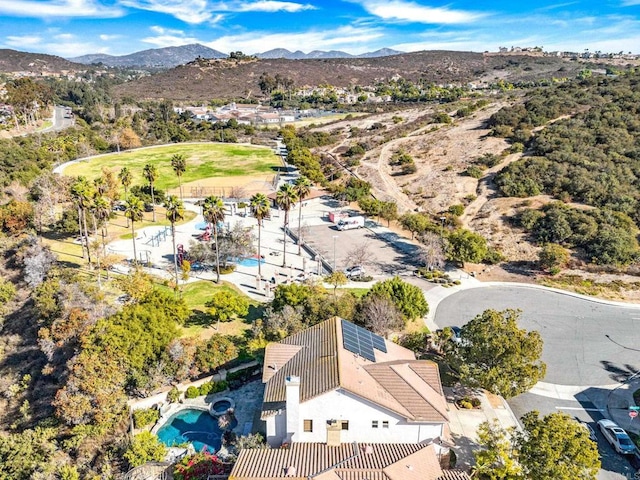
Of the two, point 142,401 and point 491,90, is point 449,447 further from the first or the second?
point 491,90

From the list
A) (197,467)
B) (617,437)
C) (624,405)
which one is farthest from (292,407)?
(624,405)

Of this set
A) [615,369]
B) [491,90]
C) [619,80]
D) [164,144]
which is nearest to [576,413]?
[615,369]

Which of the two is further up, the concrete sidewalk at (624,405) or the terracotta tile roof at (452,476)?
the terracotta tile roof at (452,476)

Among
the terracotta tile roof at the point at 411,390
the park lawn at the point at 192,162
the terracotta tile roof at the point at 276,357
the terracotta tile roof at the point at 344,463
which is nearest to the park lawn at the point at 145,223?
the park lawn at the point at 192,162

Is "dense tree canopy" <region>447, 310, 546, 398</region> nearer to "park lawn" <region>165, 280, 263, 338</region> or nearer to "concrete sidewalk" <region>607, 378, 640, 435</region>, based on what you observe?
"concrete sidewalk" <region>607, 378, 640, 435</region>

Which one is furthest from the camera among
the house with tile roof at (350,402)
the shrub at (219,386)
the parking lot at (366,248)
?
the parking lot at (366,248)

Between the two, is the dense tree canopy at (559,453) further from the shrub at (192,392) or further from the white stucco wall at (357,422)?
the shrub at (192,392)
